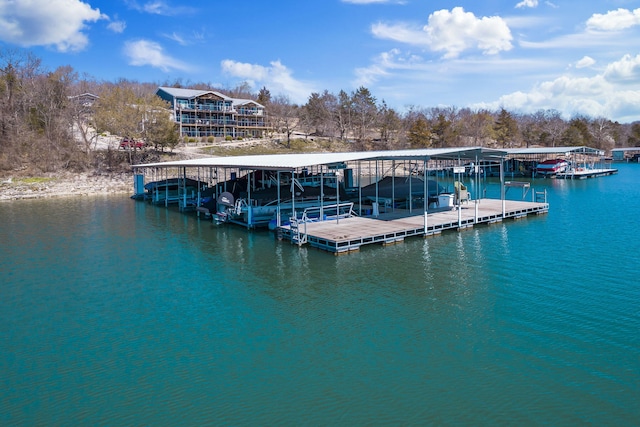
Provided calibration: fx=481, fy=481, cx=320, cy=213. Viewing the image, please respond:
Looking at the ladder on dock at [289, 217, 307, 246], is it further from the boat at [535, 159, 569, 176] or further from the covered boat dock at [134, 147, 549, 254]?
the boat at [535, 159, 569, 176]

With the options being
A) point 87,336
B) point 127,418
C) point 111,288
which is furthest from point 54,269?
point 127,418

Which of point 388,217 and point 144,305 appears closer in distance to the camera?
point 144,305

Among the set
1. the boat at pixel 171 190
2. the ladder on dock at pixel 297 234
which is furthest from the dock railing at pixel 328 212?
the boat at pixel 171 190

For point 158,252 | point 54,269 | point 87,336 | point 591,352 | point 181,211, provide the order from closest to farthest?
1. point 591,352
2. point 87,336
3. point 54,269
4. point 158,252
5. point 181,211

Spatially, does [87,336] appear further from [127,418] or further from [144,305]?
[127,418]

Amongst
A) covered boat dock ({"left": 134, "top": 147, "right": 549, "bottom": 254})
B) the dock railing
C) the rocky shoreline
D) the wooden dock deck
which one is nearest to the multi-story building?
the rocky shoreline

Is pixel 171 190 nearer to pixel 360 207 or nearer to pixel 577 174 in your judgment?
pixel 360 207
